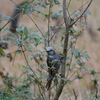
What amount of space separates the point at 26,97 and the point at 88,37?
4.89 meters

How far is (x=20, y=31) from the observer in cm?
190

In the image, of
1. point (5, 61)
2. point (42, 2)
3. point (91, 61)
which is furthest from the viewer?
point (91, 61)

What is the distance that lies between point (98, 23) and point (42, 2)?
5362 mm

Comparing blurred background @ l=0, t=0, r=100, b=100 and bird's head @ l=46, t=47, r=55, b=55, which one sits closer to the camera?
bird's head @ l=46, t=47, r=55, b=55

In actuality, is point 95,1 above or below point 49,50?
above

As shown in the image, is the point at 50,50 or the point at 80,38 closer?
the point at 50,50

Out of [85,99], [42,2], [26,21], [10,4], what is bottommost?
[85,99]

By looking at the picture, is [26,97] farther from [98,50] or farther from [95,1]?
[95,1]

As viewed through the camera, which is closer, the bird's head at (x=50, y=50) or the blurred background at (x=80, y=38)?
the bird's head at (x=50, y=50)

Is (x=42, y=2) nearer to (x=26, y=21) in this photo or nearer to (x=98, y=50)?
(x=26, y=21)

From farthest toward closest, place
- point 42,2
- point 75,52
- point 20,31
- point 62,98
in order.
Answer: point 62,98, point 42,2, point 75,52, point 20,31

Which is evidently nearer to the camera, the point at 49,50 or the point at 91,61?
the point at 49,50

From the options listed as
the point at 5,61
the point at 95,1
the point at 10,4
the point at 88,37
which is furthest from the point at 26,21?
the point at 95,1

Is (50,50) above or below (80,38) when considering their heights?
below
